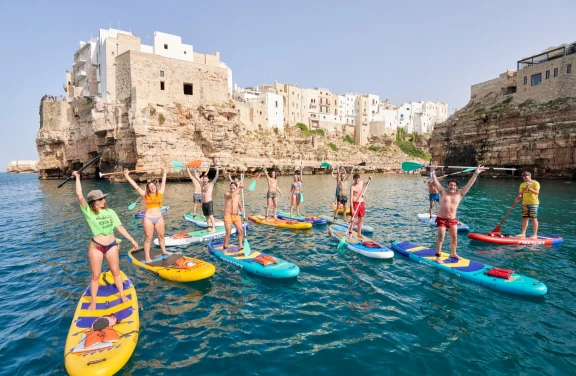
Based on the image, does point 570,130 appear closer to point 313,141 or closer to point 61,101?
point 313,141

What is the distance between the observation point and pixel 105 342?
489 cm

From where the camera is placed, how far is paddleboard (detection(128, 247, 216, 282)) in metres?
7.66

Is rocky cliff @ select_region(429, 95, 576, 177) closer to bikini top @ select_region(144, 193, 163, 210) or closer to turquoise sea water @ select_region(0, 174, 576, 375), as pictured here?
turquoise sea water @ select_region(0, 174, 576, 375)

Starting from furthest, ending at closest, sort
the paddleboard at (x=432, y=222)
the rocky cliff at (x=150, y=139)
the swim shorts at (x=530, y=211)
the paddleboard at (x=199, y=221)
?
the rocky cliff at (x=150, y=139) → the paddleboard at (x=199, y=221) → the paddleboard at (x=432, y=222) → the swim shorts at (x=530, y=211)

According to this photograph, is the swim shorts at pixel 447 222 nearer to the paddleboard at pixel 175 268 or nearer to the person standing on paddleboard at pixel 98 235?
the paddleboard at pixel 175 268

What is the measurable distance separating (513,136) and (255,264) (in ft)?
142

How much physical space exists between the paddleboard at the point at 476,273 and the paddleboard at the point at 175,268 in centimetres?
583

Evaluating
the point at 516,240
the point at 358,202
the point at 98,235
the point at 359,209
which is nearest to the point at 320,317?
the point at 98,235

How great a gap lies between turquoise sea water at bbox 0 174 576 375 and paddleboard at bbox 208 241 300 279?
0.71 ft

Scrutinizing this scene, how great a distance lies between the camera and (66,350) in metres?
4.72

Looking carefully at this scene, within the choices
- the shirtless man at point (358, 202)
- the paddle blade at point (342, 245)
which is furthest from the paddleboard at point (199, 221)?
the shirtless man at point (358, 202)

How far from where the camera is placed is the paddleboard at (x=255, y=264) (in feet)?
25.7

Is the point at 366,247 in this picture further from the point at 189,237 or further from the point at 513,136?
the point at 513,136

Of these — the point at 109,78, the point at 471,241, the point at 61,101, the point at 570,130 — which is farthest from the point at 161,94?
the point at 570,130
